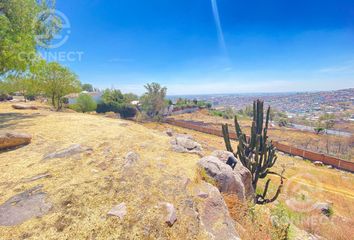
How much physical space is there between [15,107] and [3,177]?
12317 millimetres

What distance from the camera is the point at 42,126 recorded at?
7.22 m

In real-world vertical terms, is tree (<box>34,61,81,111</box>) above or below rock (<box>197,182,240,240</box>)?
above

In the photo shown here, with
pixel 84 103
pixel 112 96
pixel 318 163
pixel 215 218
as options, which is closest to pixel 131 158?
pixel 215 218

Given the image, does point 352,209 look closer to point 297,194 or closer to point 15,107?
point 297,194

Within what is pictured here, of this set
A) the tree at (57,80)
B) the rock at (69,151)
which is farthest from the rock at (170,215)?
the tree at (57,80)

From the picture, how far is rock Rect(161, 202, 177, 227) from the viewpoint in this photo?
2.85 meters

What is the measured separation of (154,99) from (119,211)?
92.3 ft

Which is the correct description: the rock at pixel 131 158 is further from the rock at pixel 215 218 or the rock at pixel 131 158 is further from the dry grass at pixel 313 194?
the dry grass at pixel 313 194

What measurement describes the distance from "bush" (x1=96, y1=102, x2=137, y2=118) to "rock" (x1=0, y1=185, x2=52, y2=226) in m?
31.3

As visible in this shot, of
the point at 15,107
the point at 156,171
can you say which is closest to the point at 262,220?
the point at 156,171

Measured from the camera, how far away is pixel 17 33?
7.79 meters

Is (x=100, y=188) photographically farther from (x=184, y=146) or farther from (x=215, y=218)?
(x=184, y=146)

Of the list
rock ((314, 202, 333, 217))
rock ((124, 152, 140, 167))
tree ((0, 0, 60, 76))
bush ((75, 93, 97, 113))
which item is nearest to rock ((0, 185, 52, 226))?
rock ((124, 152, 140, 167))

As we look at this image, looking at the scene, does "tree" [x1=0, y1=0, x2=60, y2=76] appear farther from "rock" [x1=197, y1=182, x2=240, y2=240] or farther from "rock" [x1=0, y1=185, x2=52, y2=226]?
"rock" [x1=197, y1=182, x2=240, y2=240]
